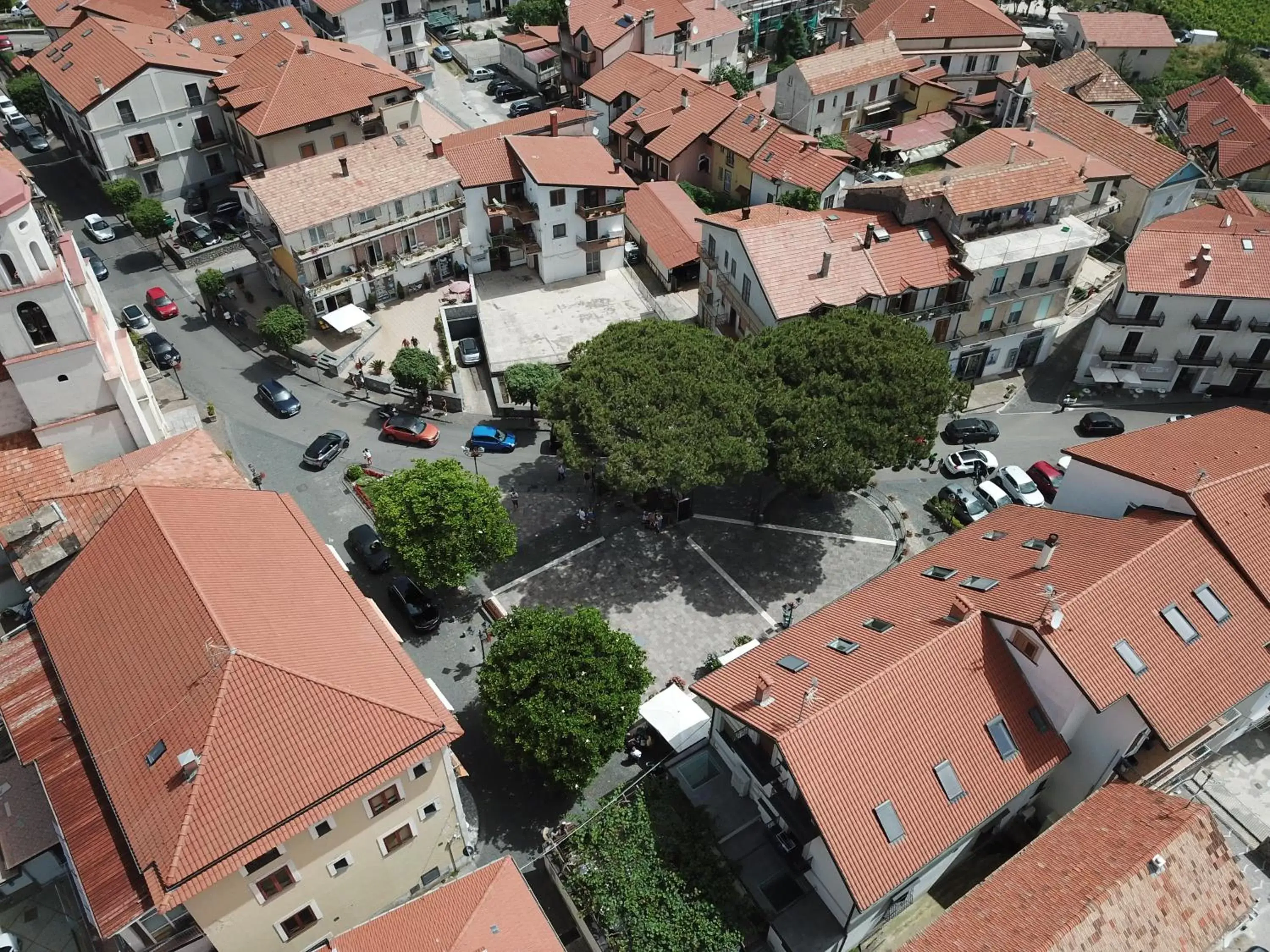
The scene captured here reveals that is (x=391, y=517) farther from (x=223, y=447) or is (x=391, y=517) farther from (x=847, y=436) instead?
(x=847, y=436)

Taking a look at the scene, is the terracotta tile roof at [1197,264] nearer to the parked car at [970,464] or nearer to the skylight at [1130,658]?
the parked car at [970,464]

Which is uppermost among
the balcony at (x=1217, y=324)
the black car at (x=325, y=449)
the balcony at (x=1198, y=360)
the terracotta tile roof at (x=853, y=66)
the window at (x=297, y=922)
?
the terracotta tile roof at (x=853, y=66)

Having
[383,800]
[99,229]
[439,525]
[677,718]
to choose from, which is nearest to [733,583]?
[677,718]

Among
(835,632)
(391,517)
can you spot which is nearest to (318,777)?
(391,517)

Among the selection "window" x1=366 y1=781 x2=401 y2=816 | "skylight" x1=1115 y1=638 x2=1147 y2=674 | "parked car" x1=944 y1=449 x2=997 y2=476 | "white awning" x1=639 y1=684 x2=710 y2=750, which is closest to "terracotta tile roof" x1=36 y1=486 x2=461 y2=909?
"window" x1=366 y1=781 x2=401 y2=816

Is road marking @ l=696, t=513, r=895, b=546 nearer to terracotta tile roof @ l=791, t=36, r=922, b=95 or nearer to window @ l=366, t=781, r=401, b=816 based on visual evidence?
window @ l=366, t=781, r=401, b=816

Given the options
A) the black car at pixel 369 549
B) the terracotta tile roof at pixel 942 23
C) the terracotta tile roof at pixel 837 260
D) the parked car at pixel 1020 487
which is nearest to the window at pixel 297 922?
the black car at pixel 369 549
